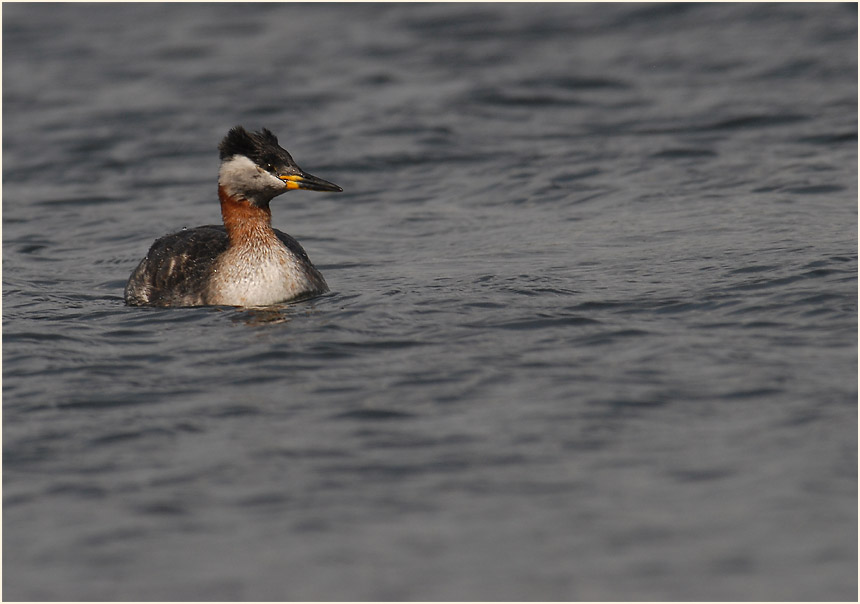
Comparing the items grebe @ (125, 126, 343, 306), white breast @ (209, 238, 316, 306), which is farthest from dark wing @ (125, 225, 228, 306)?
white breast @ (209, 238, 316, 306)

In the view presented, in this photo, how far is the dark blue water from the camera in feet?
23.4

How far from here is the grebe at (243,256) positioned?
12.4 metres

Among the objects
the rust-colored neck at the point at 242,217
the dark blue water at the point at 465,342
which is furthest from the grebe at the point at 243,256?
the dark blue water at the point at 465,342

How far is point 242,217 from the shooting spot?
1275 centimetres

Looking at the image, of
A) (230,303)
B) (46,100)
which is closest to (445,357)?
(230,303)

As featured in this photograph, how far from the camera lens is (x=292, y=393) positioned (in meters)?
9.66

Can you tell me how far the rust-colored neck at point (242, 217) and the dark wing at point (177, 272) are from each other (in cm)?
24

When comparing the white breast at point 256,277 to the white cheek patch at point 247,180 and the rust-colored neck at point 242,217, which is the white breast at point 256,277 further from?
the white cheek patch at point 247,180

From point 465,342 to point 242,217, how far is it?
3.21 meters

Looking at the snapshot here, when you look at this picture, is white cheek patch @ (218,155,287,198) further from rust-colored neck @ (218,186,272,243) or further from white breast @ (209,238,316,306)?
white breast @ (209,238,316,306)

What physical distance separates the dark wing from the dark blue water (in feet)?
0.94

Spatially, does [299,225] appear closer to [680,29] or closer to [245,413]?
[245,413]

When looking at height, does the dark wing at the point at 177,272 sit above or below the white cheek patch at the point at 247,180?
below

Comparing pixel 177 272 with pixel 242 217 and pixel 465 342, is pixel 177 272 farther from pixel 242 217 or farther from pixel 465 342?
pixel 465 342
